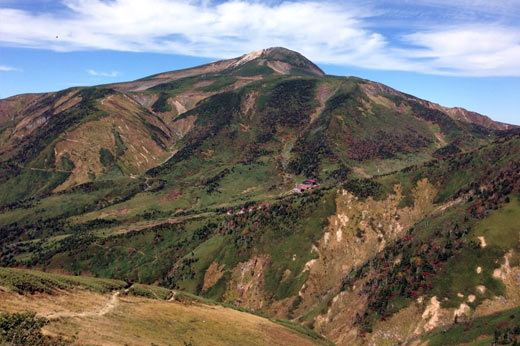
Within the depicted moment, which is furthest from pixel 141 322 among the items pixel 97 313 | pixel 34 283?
pixel 34 283

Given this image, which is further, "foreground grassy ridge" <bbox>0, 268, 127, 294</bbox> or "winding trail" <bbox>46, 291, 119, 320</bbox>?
"foreground grassy ridge" <bbox>0, 268, 127, 294</bbox>

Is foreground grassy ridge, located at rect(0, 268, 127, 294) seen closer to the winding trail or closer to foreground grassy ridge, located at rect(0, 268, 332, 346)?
foreground grassy ridge, located at rect(0, 268, 332, 346)

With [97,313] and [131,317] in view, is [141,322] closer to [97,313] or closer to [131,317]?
[131,317]

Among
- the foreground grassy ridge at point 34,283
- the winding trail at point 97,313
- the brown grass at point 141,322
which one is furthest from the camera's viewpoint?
the foreground grassy ridge at point 34,283

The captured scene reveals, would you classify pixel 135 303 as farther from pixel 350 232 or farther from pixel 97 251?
pixel 97 251

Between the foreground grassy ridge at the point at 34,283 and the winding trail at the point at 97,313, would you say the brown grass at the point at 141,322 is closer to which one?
the winding trail at the point at 97,313

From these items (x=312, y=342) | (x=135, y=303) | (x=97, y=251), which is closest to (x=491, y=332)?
(x=312, y=342)

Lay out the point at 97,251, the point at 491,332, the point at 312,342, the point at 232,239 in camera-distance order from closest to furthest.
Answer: the point at 491,332 < the point at 312,342 < the point at 232,239 < the point at 97,251

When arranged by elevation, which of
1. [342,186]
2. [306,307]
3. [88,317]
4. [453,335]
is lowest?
[306,307]

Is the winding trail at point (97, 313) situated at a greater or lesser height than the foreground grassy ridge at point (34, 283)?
lesser

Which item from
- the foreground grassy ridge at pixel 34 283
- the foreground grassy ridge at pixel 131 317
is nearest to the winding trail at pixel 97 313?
the foreground grassy ridge at pixel 131 317

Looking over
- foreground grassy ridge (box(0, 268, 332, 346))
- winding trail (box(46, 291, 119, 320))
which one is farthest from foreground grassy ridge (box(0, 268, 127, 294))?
winding trail (box(46, 291, 119, 320))
